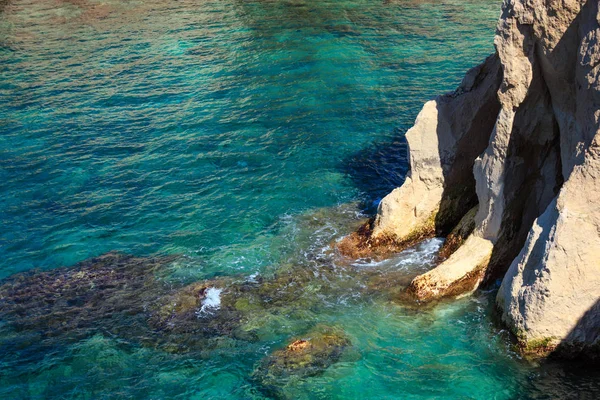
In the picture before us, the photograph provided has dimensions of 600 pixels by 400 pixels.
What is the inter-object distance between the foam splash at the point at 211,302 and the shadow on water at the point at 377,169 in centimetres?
582

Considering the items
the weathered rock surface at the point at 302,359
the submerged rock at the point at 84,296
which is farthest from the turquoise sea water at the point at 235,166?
the submerged rock at the point at 84,296

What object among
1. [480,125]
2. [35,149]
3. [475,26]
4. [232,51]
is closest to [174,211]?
[35,149]

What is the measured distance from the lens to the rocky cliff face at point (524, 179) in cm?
1280

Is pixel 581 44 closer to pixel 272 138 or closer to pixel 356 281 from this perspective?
pixel 356 281

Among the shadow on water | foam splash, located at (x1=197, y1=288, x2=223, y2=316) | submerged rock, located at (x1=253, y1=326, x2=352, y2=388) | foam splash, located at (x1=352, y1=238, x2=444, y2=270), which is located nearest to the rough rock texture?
foam splash, located at (x1=352, y1=238, x2=444, y2=270)

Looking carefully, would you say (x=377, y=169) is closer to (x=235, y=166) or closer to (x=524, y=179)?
(x=235, y=166)

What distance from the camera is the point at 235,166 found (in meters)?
23.7

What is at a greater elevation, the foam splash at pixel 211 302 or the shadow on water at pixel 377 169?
the shadow on water at pixel 377 169

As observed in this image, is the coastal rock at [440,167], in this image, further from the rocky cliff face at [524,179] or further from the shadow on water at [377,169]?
the shadow on water at [377,169]

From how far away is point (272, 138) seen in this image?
25375 millimetres

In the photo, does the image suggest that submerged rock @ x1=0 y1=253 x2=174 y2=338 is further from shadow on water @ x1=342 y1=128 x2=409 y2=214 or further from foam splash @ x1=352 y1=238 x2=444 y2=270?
shadow on water @ x1=342 y1=128 x2=409 y2=214

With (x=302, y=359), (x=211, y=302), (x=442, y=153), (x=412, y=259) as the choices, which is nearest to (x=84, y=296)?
(x=211, y=302)

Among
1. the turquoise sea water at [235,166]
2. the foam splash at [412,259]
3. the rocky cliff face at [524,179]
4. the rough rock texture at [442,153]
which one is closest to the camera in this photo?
the rocky cliff face at [524,179]

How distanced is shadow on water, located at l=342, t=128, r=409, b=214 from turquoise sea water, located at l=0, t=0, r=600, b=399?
7cm
